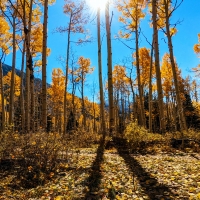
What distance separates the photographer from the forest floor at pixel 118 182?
9.52 feet

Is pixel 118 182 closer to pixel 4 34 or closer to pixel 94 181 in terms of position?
pixel 94 181

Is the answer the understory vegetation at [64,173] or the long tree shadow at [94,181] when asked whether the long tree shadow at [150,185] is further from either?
the long tree shadow at [94,181]

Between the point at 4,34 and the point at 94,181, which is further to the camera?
the point at 4,34

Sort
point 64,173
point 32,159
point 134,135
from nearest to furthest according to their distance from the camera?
point 64,173
point 32,159
point 134,135

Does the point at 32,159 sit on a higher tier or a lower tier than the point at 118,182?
higher

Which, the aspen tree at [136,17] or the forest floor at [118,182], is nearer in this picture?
the forest floor at [118,182]

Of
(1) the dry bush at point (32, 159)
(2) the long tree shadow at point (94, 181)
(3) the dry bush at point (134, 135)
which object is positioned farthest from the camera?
(3) the dry bush at point (134, 135)

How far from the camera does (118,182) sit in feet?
11.1

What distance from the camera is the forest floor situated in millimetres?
2900

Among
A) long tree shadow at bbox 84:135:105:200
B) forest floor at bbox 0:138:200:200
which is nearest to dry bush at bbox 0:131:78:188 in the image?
forest floor at bbox 0:138:200:200

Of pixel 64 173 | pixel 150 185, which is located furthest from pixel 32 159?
pixel 150 185

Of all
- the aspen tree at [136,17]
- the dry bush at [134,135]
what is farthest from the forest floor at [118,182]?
the aspen tree at [136,17]

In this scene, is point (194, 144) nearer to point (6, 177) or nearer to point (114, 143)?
point (114, 143)

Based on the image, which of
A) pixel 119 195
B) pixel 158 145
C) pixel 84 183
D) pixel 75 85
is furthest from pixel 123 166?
pixel 75 85
